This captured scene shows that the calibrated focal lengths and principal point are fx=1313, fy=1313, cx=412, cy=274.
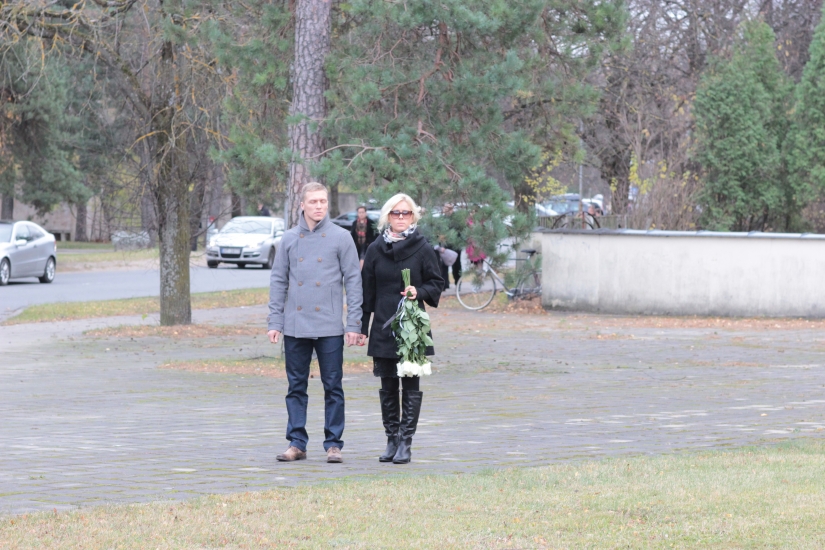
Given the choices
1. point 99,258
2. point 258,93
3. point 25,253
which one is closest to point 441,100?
point 258,93

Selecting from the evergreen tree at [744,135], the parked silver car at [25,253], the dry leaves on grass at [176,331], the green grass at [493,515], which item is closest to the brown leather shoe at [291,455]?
the green grass at [493,515]

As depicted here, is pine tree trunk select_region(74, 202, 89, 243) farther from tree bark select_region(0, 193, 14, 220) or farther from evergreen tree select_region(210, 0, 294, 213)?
evergreen tree select_region(210, 0, 294, 213)

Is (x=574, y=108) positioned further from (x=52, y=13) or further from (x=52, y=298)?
(x=52, y=298)

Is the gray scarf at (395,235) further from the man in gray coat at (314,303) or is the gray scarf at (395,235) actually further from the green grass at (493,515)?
the green grass at (493,515)

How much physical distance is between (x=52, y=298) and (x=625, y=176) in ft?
40.0

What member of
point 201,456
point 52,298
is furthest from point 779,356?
point 52,298

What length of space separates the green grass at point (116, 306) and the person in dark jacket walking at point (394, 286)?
13.6 m

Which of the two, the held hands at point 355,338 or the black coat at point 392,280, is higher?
the black coat at point 392,280

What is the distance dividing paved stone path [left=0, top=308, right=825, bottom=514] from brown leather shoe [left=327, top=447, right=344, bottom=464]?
3.0 inches

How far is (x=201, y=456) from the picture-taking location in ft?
26.9

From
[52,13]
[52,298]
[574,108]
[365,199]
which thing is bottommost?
[52,298]

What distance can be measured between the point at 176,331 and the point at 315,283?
10457mm

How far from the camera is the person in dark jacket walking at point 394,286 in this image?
27.0 ft

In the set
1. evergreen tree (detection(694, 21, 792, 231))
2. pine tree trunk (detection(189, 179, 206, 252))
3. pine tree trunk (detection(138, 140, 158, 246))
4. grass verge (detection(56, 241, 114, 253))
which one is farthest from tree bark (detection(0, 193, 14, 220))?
evergreen tree (detection(694, 21, 792, 231))
